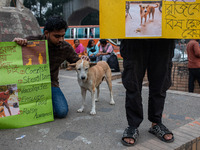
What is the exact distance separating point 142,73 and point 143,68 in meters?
0.06

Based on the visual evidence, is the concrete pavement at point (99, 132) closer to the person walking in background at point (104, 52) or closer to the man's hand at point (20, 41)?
→ the man's hand at point (20, 41)

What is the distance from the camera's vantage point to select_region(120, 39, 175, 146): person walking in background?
2.40 m

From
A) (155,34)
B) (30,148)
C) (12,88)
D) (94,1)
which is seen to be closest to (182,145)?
(155,34)

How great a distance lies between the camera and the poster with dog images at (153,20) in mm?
2088

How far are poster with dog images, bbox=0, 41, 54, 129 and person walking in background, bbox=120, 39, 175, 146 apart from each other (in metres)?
1.32

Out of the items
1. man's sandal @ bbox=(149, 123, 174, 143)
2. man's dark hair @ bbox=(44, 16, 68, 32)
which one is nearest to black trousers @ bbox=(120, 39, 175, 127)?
man's sandal @ bbox=(149, 123, 174, 143)

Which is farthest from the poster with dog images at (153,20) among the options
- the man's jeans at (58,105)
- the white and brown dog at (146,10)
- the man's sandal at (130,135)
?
the man's jeans at (58,105)

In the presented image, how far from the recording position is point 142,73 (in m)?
2.52

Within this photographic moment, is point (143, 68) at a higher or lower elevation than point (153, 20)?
lower

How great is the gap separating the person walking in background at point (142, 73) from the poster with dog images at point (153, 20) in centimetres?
29

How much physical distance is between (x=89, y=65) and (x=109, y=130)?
1212 millimetres

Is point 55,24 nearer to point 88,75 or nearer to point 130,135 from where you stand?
point 88,75

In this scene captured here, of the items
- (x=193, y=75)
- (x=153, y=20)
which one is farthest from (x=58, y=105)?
(x=193, y=75)

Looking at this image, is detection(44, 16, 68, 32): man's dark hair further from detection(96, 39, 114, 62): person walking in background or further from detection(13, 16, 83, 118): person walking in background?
detection(96, 39, 114, 62): person walking in background
